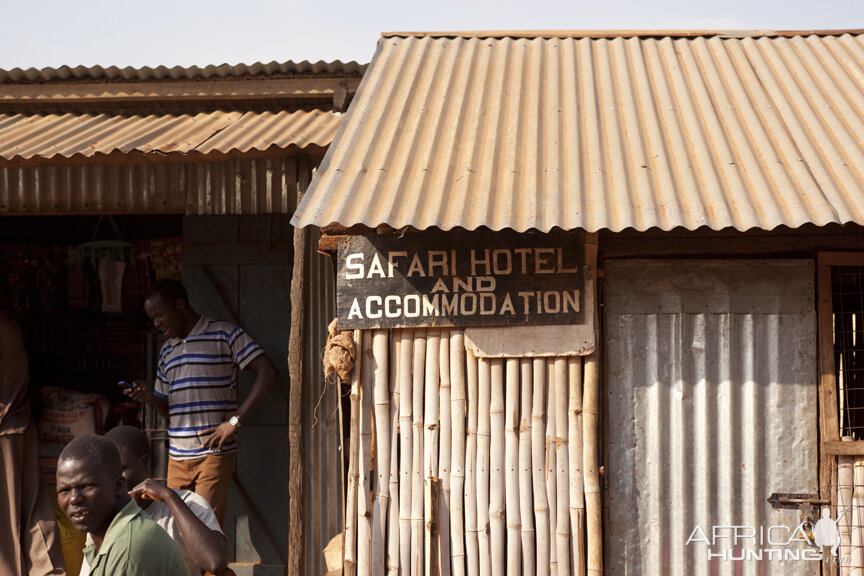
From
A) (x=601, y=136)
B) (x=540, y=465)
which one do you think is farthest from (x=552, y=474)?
(x=601, y=136)

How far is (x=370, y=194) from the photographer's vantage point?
456cm

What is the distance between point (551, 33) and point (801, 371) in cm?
348

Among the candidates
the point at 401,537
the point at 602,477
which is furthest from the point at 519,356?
the point at 401,537

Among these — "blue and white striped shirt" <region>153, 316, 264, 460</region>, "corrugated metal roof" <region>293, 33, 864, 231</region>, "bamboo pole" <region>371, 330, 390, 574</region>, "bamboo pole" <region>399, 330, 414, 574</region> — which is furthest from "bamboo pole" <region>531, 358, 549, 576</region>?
"blue and white striped shirt" <region>153, 316, 264, 460</region>

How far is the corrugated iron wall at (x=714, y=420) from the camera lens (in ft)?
15.3

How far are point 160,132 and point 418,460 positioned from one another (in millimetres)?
2981

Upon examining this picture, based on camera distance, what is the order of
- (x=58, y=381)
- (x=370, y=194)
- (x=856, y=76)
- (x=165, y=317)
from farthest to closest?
(x=58, y=381), (x=165, y=317), (x=856, y=76), (x=370, y=194)

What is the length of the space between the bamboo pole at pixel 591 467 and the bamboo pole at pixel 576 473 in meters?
0.03

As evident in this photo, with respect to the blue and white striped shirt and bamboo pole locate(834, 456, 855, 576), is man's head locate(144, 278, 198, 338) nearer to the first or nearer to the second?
the blue and white striped shirt

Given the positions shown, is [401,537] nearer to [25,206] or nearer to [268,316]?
[268,316]

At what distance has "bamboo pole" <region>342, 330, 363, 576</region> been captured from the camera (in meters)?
4.73

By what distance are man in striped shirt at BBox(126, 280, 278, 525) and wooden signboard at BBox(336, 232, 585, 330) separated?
6.45ft

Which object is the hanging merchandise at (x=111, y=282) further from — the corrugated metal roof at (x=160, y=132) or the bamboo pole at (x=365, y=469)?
the bamboo pole at (x=365, y=469)

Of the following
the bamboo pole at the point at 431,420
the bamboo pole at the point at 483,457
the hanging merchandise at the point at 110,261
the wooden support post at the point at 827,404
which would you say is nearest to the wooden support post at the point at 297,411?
the bamboo pole at the point at 431,420
